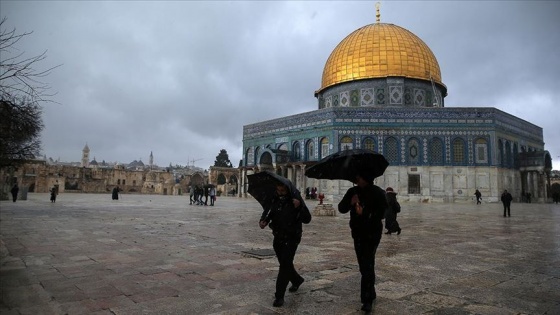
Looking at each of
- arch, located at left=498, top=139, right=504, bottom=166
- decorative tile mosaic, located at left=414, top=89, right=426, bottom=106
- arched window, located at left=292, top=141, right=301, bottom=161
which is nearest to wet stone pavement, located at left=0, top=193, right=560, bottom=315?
arch, located at left=498, top=139, right=504, bottom=166

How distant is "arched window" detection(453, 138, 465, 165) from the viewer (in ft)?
106

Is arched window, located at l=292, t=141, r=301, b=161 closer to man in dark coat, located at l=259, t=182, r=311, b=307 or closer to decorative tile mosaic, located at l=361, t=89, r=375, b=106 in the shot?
decorative tile mosaic, located at l=361, t=89, r=375, b=106

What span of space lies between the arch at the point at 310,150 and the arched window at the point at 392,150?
651 centimetres

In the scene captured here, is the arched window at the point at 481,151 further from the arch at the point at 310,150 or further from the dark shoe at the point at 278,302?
the dark shoe at the point at 278,302

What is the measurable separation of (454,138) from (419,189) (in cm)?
553

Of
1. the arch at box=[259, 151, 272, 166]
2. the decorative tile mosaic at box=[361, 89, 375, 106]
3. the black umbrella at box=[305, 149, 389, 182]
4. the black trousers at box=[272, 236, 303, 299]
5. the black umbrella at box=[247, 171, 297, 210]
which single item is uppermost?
the decorative tile mosaic at box=[361, 89, 375, 106]

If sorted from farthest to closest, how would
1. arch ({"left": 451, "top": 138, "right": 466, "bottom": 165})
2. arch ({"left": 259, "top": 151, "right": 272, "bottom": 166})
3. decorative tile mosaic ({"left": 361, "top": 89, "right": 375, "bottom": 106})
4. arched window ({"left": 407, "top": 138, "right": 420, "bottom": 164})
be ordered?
arch ({"left": 259, "top": 151, "right": 272, "bottom": 166}), decorative tile mosaic ({"left": 361, "top": 89, "right": 375, "bottom": 106}), arched window ({"left": 407, "top": 138, "right": 420, "bottom": 164}), arch ({"left": 451, "top": 138, "right": 466, "bottom": 165})

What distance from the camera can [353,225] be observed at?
3.78 meters

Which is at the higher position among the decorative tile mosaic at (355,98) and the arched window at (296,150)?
the decorative tile mosaic at (355,98)

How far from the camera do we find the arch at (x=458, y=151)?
106ft

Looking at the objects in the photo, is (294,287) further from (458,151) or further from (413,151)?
(458,151)

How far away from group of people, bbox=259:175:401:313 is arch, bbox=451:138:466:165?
105ft

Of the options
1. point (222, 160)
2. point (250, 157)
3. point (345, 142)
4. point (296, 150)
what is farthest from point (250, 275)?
point (222, 160)

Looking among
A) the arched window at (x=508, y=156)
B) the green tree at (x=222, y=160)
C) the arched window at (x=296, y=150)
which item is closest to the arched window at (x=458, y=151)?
the arched window at (x=508, y=156)
